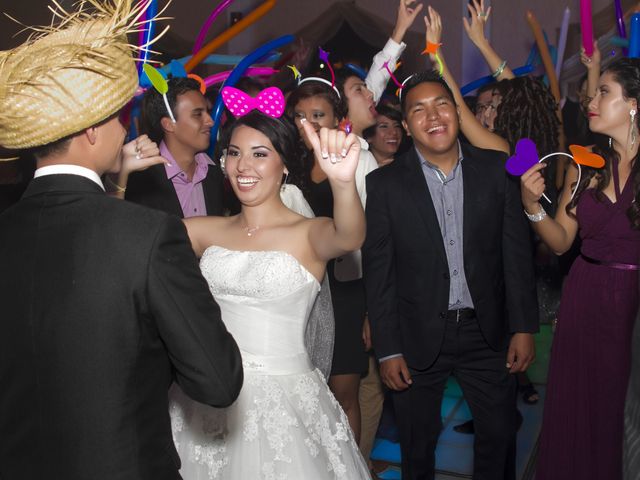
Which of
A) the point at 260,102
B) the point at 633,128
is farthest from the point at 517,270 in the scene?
the point at 260,102

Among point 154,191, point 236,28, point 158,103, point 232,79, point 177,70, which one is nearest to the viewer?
point 154,191

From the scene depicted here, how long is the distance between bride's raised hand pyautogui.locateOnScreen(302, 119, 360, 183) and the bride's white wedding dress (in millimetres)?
466

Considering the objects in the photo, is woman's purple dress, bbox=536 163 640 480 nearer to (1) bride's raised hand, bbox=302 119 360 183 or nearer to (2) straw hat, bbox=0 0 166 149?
(1) bride's raised hand, bbox=302 119 360 183

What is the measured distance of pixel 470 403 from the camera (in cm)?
278

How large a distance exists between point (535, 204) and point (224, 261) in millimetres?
1221

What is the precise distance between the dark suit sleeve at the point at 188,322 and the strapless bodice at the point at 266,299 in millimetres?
772

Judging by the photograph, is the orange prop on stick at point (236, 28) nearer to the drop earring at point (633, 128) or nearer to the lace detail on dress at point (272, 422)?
the drop earring at point (633, 128)

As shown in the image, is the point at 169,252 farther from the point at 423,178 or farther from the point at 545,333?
the point at 545,333

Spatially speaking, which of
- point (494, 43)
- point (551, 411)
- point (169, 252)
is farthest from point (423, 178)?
point (494, 43)

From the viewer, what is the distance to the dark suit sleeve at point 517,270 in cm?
275

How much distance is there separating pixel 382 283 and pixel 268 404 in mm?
774

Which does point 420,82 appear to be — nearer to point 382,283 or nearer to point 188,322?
point 382,283

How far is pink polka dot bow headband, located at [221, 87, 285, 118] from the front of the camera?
2451 mm

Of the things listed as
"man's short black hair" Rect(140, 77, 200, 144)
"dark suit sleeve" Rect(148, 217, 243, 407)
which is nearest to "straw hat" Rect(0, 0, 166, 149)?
"dark suit sleeve" Rect(148, 217, 243, 407)
